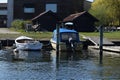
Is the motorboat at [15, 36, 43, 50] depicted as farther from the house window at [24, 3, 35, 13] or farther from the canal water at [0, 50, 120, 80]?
the house window at [24, 3, 35, 13]

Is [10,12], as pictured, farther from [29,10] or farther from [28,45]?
[28,45]

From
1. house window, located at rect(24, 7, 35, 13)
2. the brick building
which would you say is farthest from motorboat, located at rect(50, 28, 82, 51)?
house window, located at rect(24, 7, 35, 13)

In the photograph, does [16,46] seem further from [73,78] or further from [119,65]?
[73,78]

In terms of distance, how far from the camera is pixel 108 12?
13188 centimetres

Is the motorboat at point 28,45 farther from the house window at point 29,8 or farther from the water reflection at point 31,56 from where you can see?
the house window at point 29,8

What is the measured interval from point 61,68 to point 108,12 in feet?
292

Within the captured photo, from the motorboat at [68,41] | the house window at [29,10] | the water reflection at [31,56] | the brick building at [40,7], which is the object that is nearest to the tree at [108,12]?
the brick building at [40,7]

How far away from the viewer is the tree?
430ft

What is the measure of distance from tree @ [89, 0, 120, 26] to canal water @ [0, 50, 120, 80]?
73.2 meters

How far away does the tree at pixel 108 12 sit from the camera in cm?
13100

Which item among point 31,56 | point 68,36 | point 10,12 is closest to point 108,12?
point 10,12

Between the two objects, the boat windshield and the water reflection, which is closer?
the water reflection

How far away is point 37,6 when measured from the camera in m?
135

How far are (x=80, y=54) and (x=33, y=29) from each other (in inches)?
1488
